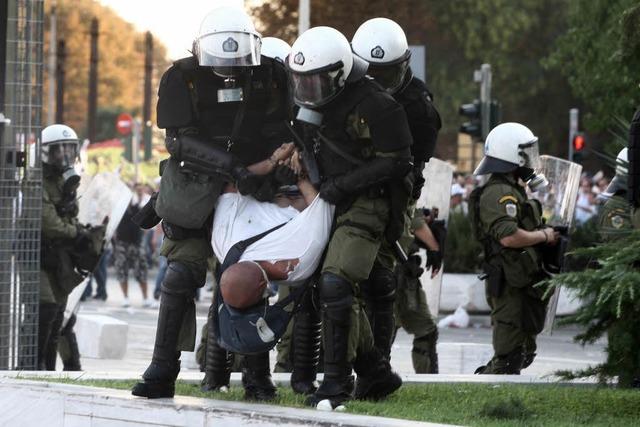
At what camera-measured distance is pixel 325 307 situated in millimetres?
7109

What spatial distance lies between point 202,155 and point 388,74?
1.35 metres

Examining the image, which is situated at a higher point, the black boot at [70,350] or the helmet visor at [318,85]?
the helmet visor at [318,85]

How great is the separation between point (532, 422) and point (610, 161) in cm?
135

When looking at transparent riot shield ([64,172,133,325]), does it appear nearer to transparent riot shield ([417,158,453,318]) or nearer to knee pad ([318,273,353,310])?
transparent riot shield ([417,158,453,318])

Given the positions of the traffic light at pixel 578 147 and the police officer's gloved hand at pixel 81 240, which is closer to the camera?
the police officer's gloved hand at pixel 81 240

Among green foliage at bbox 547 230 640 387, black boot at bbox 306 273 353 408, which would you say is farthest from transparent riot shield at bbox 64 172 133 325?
green foliage at bbox 547 230 640 387

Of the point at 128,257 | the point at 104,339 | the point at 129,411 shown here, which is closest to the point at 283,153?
the point at 129,411

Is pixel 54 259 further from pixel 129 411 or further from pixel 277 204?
pixel 129 411

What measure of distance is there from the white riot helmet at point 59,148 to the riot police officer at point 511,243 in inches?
119

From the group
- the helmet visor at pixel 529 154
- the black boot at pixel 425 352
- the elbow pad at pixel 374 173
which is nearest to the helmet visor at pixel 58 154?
the black boot at pixel 425 352

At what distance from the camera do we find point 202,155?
7.36 m

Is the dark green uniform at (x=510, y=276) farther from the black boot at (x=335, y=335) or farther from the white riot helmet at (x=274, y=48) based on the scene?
the black boot at (x=335, y=335)

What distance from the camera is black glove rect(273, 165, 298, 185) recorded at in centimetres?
740

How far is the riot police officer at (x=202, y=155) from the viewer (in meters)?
7.38
